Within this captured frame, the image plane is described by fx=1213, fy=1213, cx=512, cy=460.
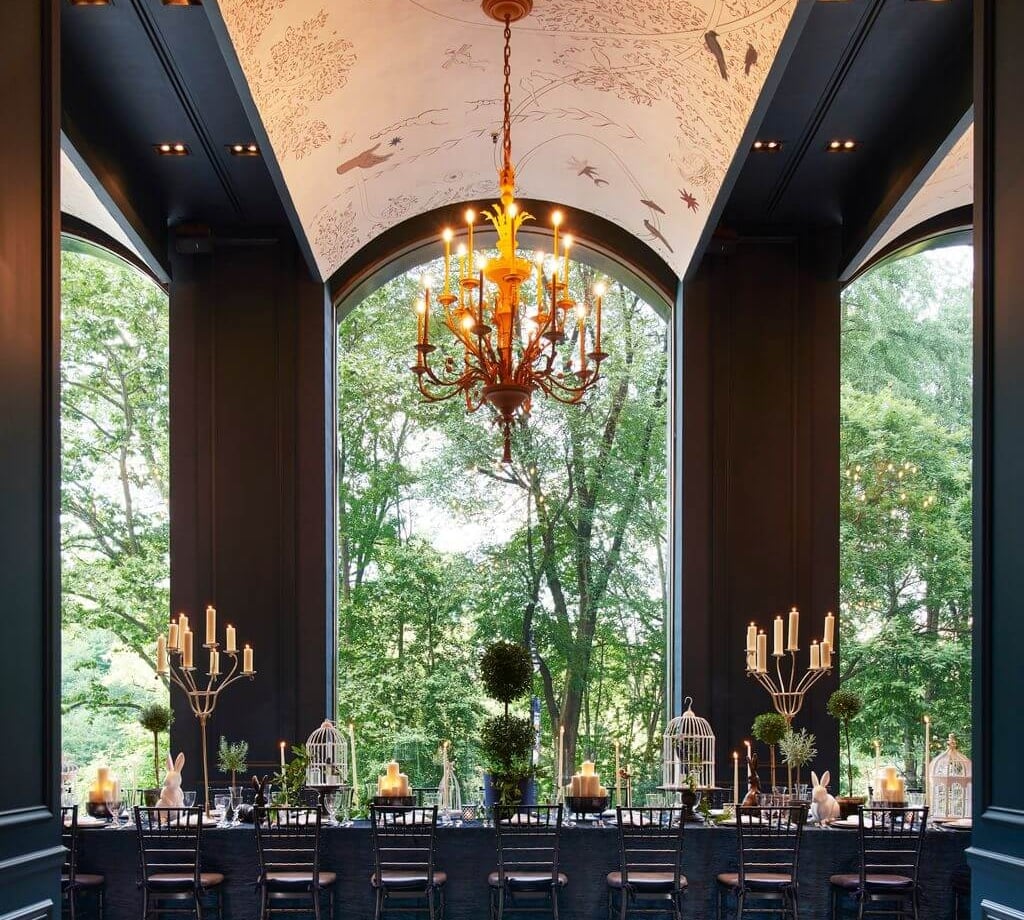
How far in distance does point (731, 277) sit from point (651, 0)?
3.43m

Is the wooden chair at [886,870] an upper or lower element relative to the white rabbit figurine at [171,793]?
lower

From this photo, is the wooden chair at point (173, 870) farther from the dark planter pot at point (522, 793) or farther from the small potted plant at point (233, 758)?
the dark planter pot at point (522, 793)

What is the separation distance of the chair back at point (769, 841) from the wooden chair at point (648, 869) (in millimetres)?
353

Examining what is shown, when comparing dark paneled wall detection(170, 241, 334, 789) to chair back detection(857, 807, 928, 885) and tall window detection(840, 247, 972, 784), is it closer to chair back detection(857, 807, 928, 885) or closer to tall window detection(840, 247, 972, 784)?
chair back detection(857, 807, 928, 885)

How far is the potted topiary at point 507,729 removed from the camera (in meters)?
7.48

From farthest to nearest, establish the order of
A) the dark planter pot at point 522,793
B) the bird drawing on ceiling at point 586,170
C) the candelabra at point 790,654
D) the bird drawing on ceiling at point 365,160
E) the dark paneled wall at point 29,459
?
the bird drawing on ceiling at point 586,170
the bird drawing on ceiling at point 365,160
the candelabra at point 790,654
the dark planter pot at point 522,793
the dark paneled wall at point 29,459

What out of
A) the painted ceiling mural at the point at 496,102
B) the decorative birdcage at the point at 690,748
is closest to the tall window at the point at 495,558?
the painted ceiling mural at the point at 496,102

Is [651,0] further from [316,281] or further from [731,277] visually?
[316,281]

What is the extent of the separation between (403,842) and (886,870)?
110 inches

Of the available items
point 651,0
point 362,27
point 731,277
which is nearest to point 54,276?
point 362,27

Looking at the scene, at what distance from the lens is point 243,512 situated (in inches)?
385

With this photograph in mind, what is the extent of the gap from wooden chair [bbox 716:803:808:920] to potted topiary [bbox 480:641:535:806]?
1340mm

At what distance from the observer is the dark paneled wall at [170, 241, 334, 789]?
9664 millimetres

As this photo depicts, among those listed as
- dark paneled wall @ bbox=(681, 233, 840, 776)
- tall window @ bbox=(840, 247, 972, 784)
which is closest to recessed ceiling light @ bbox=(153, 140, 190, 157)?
dark paneled wall @ bbox=(681, 233, 840, 776)
